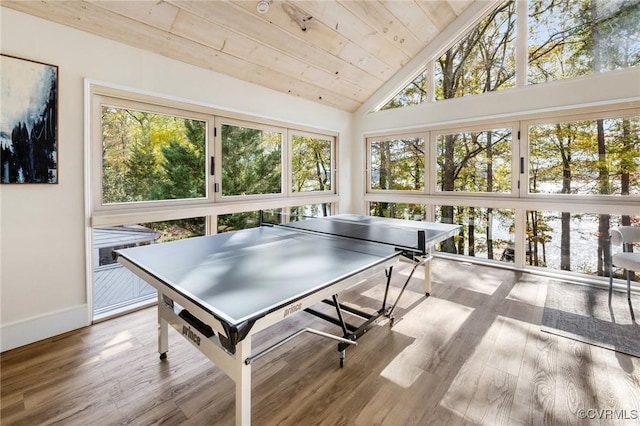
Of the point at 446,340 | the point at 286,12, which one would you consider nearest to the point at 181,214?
the point at 286,12

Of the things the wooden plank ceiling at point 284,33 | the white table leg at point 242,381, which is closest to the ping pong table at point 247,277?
the white table leg at point 242,381

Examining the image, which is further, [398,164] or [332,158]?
[332,158]

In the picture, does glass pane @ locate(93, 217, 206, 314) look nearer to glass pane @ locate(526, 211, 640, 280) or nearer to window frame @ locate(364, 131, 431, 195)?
window frame @ locate(364, 131, 431, 195)

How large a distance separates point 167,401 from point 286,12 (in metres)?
3.17

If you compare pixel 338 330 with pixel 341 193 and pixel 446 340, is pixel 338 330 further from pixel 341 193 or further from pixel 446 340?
pixel 341 193

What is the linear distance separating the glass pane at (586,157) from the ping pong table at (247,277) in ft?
7.04

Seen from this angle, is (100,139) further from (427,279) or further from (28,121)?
(427,279)

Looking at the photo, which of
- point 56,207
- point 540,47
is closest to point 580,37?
point 540,47

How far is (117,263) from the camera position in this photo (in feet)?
8.60

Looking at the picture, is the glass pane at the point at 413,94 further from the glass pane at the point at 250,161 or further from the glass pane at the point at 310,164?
the glass pane at the point at 250,161

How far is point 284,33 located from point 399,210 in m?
3.03

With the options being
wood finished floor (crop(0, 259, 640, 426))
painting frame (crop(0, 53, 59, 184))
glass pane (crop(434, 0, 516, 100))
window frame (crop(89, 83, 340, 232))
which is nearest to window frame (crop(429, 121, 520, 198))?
glass pane (crop(434, 0, 516, 100))

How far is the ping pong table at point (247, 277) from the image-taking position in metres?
1.14

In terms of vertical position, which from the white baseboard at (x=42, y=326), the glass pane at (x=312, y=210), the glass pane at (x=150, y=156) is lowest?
the white baseboard at (x=42, y=326)
